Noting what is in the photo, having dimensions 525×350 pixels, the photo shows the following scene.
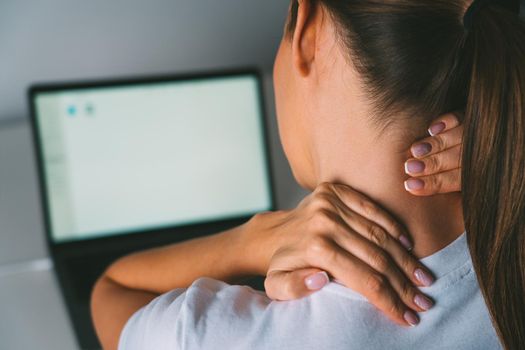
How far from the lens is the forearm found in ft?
2.27

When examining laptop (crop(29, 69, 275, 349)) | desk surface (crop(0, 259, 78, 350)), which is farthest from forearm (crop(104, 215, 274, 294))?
laptop (crop(29, 69, 275, 349))

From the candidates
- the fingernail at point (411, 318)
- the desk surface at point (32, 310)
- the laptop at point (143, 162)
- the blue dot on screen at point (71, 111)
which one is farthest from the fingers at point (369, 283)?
the blue dot on screen at point (71, 111)

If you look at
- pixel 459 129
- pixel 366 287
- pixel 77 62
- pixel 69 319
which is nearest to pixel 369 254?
pixel 366 287

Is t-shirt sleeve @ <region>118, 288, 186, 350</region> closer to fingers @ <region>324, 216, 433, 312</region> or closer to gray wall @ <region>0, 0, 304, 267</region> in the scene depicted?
fingers @ <region>324, 216, 433, 312</region>

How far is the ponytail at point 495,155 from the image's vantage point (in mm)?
449

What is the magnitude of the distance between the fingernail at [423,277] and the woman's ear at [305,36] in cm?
20

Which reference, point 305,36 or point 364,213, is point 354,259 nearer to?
point 364,213

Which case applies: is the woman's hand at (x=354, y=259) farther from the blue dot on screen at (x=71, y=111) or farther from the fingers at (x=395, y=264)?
the blue dot on screen at (x=71, y=111)

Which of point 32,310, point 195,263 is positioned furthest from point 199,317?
point 32,310

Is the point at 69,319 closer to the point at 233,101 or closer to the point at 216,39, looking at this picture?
the point at 233,101

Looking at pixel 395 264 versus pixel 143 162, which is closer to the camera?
pixel 395 264

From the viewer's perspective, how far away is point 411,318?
1.46 feet

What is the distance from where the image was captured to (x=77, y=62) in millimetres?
1154

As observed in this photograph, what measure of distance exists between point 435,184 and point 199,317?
0.74 feet
